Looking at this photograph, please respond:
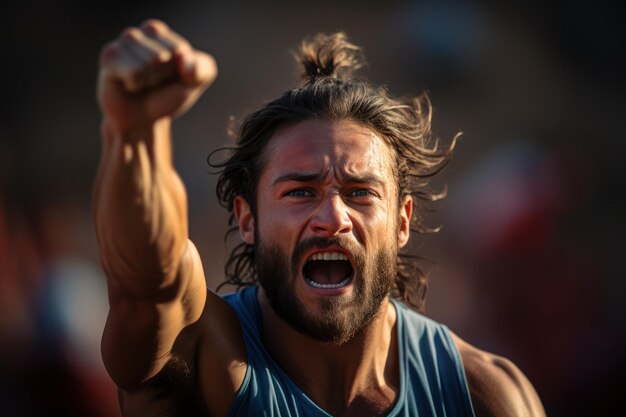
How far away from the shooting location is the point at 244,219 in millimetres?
3262

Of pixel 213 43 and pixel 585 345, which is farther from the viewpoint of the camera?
pixel 213 43

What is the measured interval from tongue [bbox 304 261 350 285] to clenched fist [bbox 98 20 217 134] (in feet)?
3.95

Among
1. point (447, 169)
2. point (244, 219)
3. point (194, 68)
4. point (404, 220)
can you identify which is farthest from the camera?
point (447, 169)

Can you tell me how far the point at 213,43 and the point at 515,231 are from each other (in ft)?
14.1

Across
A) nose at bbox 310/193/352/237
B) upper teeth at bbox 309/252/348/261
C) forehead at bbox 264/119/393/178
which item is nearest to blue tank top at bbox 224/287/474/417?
upper teeth at bbox 309/252/348/261

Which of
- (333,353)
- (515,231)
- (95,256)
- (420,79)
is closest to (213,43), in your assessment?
(420,79)

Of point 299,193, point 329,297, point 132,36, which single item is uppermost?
point 132,36

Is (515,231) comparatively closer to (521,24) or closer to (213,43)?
(521,24)

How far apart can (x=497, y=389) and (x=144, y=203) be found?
5.55 ft

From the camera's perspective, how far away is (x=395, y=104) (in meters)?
3.44

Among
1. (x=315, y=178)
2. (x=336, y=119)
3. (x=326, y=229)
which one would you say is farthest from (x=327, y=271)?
(x=336, y=119)

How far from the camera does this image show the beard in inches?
112

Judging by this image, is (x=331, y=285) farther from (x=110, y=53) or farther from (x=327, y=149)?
(x=110, y=53)

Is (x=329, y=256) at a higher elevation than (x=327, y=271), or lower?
higher
